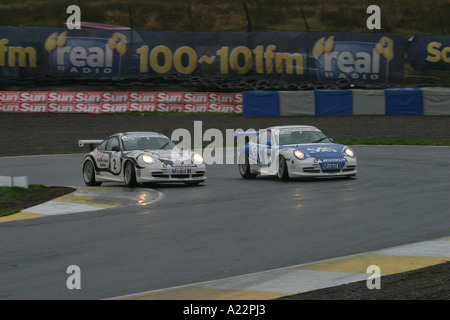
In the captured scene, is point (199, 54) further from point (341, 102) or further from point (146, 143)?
point (146, 143)

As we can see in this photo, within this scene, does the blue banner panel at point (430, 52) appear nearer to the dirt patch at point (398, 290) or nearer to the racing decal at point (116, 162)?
the racing decal at point (116, 162)

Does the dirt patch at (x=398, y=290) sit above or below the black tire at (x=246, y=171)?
below

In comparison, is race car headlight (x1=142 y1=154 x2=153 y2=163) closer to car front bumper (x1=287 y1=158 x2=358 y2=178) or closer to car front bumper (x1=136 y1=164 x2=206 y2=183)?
car front bumper (x1=136 y1=164 x2=206 y2=183)

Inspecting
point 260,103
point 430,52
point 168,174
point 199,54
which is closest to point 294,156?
point 168,174

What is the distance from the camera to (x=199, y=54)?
40094 mm

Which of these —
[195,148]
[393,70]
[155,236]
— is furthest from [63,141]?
[155,236]

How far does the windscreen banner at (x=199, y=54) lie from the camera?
3859 cm

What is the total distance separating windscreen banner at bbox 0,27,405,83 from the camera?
127 feet

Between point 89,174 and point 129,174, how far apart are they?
1.79m

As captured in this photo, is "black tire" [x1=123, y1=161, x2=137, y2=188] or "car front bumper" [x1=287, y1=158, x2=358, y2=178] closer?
"black tire" [x1=123, y1=161, x2=137, y2=188]

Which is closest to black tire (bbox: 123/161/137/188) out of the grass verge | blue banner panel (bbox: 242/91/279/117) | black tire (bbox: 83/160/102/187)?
black tire (bbox: 83/160/102/187)

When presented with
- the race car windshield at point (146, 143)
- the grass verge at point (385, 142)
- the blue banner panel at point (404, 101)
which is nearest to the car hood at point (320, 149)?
the race car windshield at point (146, 143)

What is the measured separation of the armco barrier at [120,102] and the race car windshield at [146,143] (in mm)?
20844

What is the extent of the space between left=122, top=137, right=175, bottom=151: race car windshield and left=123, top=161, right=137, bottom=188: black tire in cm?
54
